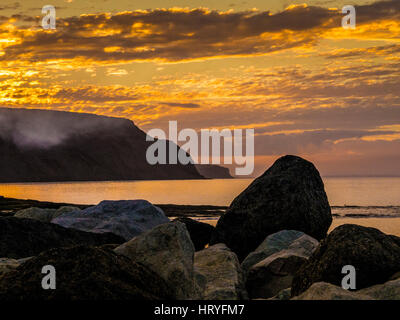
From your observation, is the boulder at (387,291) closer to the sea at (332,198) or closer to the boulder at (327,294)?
the boulder at (327,294)

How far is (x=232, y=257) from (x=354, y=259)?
3.29 metres

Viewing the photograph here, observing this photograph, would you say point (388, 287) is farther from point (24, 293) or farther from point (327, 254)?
point (24, 293)

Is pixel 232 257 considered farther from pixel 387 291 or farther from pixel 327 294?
pixel 327 294

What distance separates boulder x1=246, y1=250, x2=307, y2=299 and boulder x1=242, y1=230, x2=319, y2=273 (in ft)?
1.58

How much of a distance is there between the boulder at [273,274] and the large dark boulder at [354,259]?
1.83 meters

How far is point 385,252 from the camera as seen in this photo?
8.00 metres

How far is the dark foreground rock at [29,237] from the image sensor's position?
1256cm

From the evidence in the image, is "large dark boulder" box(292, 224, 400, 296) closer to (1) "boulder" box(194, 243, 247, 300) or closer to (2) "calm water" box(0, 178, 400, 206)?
(1) "boulder" box(194, 243, 247, 300)

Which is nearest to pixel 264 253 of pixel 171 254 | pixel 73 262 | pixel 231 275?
pixel 231 275

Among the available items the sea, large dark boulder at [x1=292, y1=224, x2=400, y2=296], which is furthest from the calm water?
large dark boulder at [x1=292, y1=224, x2=400, y2=296]

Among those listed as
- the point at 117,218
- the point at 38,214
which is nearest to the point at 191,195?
the point at 38,214

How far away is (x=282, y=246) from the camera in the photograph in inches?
502

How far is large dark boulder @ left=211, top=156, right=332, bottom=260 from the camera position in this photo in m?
15.5
